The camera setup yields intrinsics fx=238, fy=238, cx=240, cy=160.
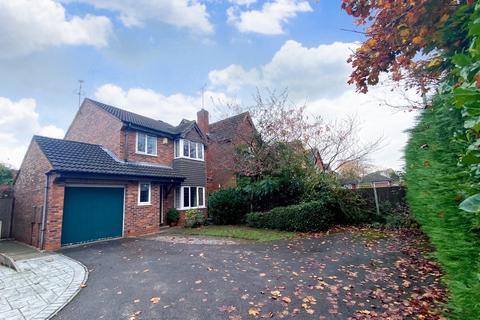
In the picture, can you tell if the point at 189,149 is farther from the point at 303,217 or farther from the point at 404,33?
the point at 404,33

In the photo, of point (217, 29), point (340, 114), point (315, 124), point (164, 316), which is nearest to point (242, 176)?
point (315, 124)

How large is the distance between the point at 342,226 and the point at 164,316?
11.3 m

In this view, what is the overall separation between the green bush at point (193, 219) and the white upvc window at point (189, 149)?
4.07m

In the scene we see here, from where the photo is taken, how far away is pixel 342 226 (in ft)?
42.6

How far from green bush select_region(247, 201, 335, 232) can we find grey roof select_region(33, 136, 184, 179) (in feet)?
22.2

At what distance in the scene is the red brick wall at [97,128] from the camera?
45.8 ft

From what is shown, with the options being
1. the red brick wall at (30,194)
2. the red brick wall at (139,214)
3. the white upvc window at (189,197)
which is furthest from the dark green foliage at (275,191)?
the red brick wall at (30,194)

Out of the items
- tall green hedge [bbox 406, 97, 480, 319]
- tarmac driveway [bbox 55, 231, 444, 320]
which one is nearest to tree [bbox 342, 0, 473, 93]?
tall green hedge [bbox 406, 97, 480, 319]

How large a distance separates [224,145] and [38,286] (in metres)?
14.7

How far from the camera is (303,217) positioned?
38.2 ft

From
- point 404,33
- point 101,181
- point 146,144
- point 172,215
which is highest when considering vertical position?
point 146,144

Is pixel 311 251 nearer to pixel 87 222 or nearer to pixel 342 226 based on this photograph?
pixel 342 226

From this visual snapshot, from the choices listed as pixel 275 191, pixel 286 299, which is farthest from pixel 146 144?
pixel 286 299

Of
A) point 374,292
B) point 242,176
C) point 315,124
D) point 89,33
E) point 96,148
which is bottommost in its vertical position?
point 374,292
